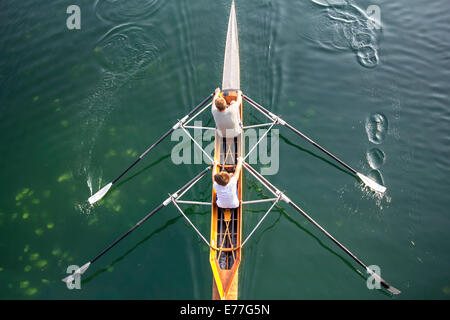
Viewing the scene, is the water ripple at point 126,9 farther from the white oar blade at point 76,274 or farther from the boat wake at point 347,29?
the white oar blade at point 76,274

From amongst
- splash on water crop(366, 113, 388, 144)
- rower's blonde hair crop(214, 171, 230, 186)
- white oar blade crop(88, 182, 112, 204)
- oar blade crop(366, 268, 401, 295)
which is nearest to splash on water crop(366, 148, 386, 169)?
splash on water crop(366, 113, 388, 144)

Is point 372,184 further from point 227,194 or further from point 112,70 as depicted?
point 112,70

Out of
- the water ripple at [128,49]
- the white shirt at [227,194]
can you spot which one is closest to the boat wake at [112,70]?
the water ripple at [128,49]

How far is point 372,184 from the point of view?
7.58 metres

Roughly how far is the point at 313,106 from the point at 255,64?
2260 mm

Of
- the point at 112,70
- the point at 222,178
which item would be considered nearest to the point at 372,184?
the point at 222,178

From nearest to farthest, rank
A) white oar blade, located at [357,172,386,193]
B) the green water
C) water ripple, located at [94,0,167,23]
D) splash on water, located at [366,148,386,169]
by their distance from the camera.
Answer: the green water < white oar blade, located at [357,172,386,193] < splash on water, located at [366,148,386,169] < water ripple, located at [94,0,167,23]

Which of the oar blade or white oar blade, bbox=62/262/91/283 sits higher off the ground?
white oar blade, bbox=62/262/91/283

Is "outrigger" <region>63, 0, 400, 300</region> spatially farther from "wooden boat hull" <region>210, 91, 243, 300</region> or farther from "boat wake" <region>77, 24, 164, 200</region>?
"boat wake" <region>77, 24, 164, 200</region>

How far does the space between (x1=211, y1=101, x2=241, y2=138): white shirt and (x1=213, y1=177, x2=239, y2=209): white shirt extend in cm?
157

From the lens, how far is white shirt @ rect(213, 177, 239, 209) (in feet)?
19.2

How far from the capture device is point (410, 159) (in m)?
8.04
